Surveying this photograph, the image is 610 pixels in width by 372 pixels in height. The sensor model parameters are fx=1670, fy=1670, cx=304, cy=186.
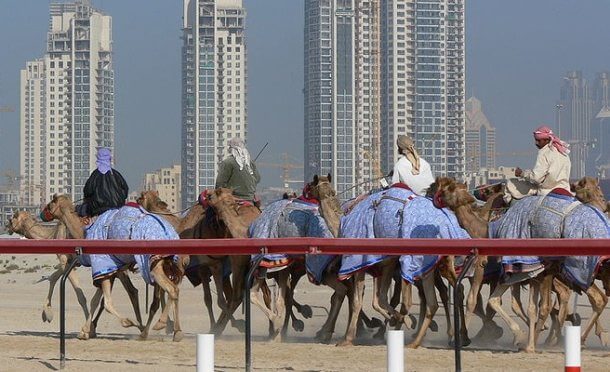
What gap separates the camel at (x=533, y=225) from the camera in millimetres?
14141

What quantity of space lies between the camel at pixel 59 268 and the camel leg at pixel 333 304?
6.52 ft

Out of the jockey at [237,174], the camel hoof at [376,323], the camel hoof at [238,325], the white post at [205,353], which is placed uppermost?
Result: the jockey at [237,174]

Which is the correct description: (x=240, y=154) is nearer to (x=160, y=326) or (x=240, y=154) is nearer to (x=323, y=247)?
(x=160, y=326)

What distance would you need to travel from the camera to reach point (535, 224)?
564 inches

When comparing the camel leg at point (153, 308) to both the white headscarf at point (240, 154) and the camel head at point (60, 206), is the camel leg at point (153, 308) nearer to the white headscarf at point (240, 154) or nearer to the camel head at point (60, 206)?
the camel head at point (60, 206)

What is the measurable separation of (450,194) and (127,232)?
318 centimetres

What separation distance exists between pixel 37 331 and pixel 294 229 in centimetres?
356

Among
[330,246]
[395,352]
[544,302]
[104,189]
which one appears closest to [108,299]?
[104,189]

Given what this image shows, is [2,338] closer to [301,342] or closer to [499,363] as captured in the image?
[301,342]

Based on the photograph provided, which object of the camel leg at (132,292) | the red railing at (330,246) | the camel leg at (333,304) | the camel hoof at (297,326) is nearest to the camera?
the red railing at (330,246)

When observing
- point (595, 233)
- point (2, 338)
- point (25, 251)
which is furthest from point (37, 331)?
point (595, 233)

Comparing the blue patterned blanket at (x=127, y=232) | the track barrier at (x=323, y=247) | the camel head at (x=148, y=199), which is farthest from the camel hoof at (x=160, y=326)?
the track barrier at (x=323, y=247)

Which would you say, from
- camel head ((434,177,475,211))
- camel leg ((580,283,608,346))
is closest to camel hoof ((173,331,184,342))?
camel head ((434,177,475,211))

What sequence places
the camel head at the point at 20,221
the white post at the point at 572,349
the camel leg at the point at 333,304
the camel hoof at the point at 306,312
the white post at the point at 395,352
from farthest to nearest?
1. the camel head at the point at 20,221
2. the camel hoof at the point at 306,312
3. the camel leg at the point at 333,304
4. the white post at the point at 395,352
5. the white post at the point at 572,349
